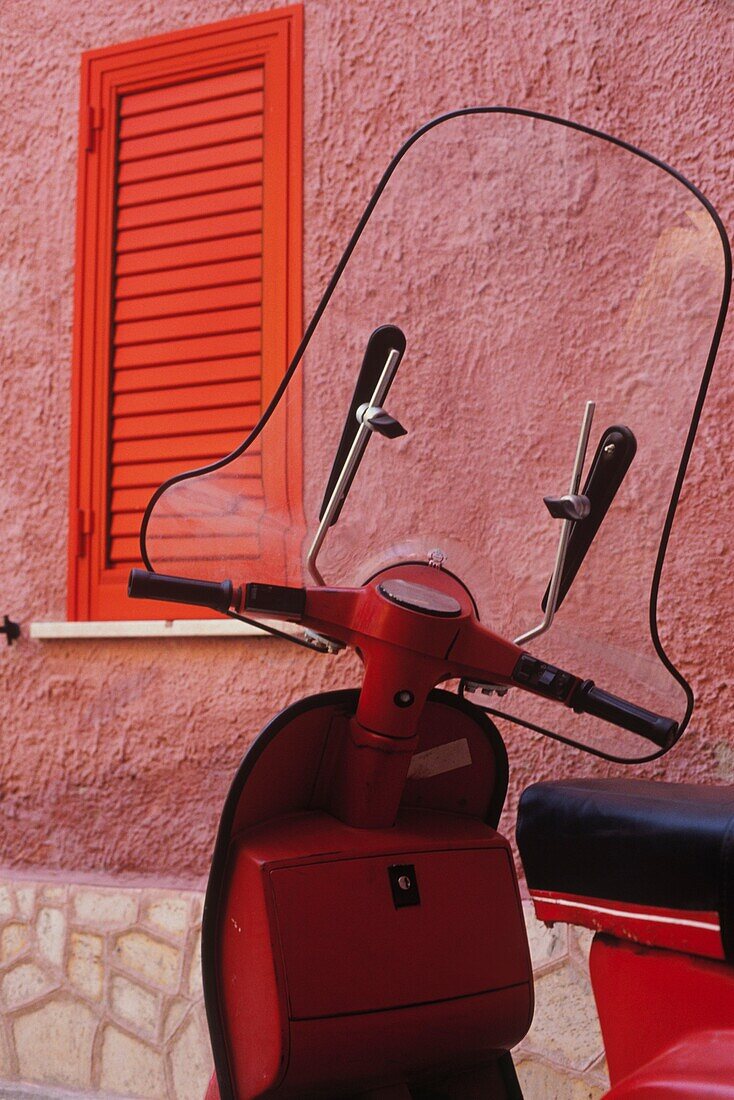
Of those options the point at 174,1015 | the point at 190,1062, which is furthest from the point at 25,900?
the point at 190,1062

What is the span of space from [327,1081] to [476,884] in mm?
288

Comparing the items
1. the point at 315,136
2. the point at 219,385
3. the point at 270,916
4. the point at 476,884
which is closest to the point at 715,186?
the point at 315,136

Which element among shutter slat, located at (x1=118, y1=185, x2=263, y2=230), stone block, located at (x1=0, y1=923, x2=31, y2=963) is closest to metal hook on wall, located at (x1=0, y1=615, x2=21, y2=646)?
stone block, located at (x1=0, y1=923, x2=31, y2=963)

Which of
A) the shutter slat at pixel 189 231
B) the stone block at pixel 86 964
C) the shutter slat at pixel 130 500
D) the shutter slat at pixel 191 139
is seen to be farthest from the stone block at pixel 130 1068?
the shutter slat at pixel 191 139

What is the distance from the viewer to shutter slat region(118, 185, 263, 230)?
10.4ft

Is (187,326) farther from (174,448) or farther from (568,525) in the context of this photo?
(568,525)

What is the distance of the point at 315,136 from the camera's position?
3.07 m

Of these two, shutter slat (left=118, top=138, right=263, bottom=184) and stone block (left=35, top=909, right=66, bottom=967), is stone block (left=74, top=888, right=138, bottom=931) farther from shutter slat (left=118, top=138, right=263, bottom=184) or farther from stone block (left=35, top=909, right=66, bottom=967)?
shutter slat (left=118, top=138, right=263, bottom=184)

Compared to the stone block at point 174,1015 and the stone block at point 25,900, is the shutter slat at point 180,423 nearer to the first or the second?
the stone block at point 25,900

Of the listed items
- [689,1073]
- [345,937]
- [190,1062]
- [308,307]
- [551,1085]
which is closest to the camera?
[689,1073]

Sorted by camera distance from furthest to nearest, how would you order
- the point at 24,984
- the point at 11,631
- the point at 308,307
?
1. the point at 11,631
2. the point at 308,307
3. the point at 24,984

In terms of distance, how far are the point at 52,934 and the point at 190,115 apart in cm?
256

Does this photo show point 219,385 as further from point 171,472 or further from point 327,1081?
point 327,1081

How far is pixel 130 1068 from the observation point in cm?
272
